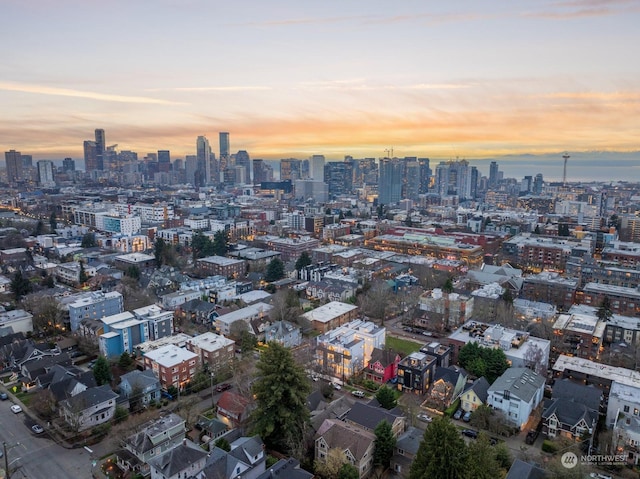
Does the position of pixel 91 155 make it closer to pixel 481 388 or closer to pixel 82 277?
pixel 82 277

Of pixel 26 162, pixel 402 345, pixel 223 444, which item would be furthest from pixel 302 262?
pixel 26 162

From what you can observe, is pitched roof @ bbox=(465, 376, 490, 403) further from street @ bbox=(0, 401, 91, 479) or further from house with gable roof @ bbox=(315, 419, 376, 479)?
street @ bbox=(0, 401, 91, 479)

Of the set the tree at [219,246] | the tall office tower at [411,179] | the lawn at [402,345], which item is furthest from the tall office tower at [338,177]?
the lawn at [402,345]

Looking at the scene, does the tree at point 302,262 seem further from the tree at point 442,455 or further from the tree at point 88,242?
the tree at point 442,455

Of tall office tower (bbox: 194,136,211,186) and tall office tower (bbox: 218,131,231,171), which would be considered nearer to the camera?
tall office tower (bbox: 194,136,211,186)

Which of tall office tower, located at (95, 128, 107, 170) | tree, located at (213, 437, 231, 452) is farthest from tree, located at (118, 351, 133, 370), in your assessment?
tall office tower, located at (95, 128, 107, 170)
